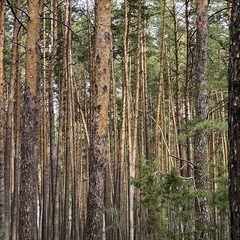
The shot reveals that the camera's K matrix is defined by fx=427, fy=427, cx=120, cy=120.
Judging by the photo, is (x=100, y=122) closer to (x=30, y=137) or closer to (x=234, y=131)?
(x=30, y=137)

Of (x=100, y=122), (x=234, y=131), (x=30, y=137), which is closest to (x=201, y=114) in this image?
(x=100, y=122)

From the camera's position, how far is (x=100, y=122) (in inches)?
278

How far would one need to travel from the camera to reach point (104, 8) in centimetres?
718

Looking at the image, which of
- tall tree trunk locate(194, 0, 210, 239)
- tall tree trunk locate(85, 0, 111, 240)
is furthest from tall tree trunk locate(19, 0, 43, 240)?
tall tree trunk locate(194, 0, 210, 239)

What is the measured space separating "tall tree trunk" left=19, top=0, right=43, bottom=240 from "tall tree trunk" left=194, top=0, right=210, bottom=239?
309cm

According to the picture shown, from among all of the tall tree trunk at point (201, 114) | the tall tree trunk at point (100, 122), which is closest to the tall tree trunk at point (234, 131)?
the tall tree trunk at point (100, 122)

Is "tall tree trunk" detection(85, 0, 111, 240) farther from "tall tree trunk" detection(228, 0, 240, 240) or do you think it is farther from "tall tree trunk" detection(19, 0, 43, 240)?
"tall tree trunk" detection(228, 0, 240, 240)

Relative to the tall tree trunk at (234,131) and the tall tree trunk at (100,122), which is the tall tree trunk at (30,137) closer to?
the tall tree trunk at (100,122)

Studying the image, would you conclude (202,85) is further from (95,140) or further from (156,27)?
(156,27)

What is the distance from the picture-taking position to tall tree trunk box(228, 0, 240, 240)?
189 cm

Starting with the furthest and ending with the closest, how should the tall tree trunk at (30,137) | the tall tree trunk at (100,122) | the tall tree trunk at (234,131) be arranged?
the tall tree trunk at (30,137) → the tall tree trunk at (100,122) → the tall tree trunk at (234,131)

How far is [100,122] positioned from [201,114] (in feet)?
7.02

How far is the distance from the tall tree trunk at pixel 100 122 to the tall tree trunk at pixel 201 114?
1.87m

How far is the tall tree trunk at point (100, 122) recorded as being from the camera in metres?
6.88
